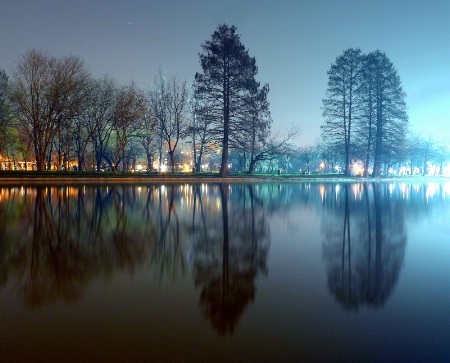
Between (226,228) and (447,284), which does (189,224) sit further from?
(447,284)

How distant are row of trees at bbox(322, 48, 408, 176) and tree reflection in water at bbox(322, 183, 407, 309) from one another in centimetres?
4048

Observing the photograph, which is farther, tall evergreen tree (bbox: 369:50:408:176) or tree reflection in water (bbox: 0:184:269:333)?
tall evergreen tree (bbox: 369:50:408:176)

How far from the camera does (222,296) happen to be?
4.47 m

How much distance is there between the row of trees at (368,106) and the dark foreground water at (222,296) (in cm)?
4363

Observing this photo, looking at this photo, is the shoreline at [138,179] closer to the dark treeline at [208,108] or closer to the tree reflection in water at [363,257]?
the dark treeline at [208,108]

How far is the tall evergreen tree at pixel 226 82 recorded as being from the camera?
136ft

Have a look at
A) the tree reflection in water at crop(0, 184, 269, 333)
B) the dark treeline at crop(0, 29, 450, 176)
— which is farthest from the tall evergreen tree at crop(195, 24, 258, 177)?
the tree reflection in water at crop(0, 184, 269, 333)

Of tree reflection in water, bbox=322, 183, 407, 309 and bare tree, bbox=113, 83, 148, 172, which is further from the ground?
bare tree, bbox=113, 83, 148, 172

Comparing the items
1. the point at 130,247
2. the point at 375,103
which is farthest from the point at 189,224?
the point at 375,103

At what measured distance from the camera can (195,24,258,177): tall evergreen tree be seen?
41312mm

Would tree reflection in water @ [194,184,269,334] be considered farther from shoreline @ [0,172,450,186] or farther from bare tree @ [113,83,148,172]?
bare tree @ [113,83,148,172]

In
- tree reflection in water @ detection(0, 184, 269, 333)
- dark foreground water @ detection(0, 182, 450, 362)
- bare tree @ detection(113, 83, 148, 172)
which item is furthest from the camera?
bare tree @ detection(113, 83, 148, 172)

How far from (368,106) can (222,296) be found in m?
51.4

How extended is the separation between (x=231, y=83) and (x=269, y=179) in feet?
40.7
